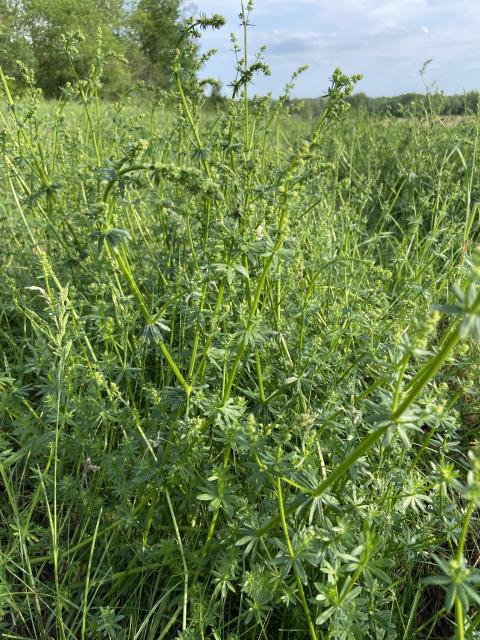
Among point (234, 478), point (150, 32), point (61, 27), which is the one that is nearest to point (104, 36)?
point (150, 32)

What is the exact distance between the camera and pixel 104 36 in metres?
27.7

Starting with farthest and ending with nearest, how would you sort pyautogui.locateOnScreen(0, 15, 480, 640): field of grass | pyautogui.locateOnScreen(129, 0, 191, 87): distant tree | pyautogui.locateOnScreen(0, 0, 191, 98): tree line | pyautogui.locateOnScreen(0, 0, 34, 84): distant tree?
1. pyautogui.locateOnScreen(129, 0, 191, 87): distant tree
2. pyautogui.locateOnScreen(0, 0, 191, 98): tree line
3. pyautogui.locateOnScreen(0, 0, 34, 84): distant tree
4. pyautogui.locateOnScreen(0, 15, 480, 640): field of grass

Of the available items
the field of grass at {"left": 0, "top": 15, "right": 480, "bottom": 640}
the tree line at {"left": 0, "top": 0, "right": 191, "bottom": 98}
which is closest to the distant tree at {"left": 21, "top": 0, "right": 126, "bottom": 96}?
the tree line at {"left": 0, "top": 0, "right": 191, "bottom": 98}

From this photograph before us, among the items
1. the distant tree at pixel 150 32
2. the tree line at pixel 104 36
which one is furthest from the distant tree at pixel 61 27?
the distant tree at pixel 150 32

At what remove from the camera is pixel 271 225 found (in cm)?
204

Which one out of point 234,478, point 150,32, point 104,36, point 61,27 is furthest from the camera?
point 150,32

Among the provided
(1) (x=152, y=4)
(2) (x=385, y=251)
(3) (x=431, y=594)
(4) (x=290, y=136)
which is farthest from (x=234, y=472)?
(1) (x=152, y=4)

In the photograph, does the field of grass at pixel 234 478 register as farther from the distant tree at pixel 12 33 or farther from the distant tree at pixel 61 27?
the distant tree at pixel 61 27

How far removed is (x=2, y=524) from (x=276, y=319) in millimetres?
1522

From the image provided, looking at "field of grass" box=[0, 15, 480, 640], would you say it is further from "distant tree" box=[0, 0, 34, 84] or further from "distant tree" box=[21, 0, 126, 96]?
"distant tree" box=[21, 0, 126, 96]

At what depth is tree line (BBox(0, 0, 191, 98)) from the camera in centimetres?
1914

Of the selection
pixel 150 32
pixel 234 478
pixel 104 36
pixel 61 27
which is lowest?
pixel 234 478

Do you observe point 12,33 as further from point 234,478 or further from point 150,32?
point 150,32

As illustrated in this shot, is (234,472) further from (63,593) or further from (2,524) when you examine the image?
(2,524)
